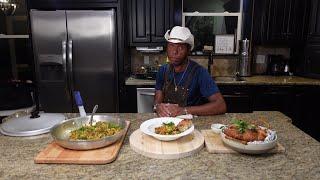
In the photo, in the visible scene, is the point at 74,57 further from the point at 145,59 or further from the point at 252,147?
the point at 252,147

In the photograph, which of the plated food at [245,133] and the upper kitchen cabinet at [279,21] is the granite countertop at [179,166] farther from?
the upper kitchen cabinet at [279,21]

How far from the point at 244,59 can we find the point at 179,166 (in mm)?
2784

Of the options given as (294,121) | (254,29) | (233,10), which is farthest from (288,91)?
(233,10)

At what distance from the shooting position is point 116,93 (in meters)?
3.35

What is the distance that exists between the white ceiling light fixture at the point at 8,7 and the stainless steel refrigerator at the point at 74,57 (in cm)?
70

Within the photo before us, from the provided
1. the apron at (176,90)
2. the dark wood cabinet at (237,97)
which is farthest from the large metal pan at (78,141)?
the dark wood cabinet at (237,97)

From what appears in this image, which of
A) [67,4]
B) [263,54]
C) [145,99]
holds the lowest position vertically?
[145,99]

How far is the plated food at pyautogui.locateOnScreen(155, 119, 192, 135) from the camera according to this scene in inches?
54.7

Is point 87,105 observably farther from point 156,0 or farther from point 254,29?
point 254,29

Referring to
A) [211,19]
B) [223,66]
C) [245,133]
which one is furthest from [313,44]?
[245,133]

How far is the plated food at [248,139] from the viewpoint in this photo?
1.22 meters

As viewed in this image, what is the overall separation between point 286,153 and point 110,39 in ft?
7.93

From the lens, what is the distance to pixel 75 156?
1.22m

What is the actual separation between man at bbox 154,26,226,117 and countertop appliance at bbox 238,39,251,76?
150cm
